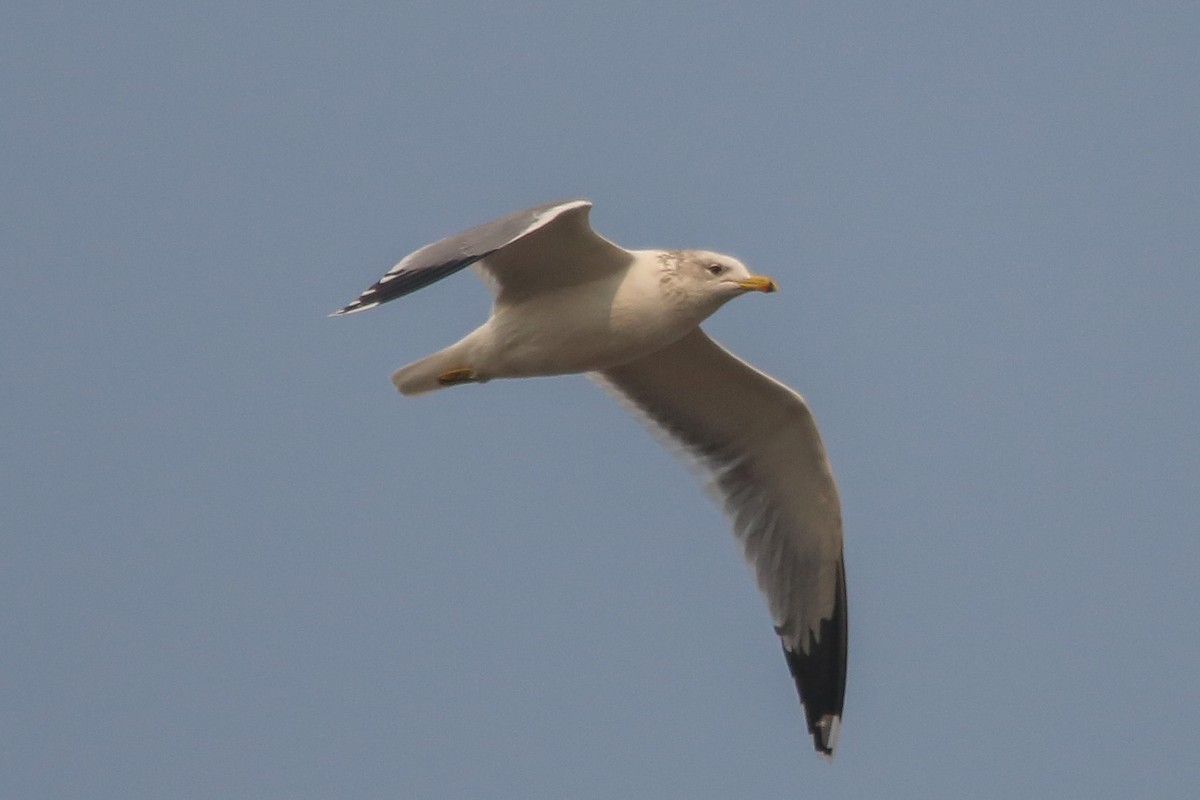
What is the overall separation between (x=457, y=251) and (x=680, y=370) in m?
2.06

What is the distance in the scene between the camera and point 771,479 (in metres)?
9.98

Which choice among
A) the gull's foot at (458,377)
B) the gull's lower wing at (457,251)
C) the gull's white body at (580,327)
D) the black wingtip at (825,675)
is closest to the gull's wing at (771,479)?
the black wingtip at (825,675)

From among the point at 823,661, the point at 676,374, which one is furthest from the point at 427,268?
the point at 823,661

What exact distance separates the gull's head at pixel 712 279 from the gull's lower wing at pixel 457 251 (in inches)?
19.8

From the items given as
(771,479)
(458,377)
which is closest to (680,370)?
(771,479)

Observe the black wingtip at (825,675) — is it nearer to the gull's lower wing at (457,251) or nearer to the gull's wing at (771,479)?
the gull's wing at (771,479)

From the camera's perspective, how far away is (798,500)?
32.6 feet

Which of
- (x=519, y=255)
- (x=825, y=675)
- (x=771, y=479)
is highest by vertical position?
(x=519, y=255)

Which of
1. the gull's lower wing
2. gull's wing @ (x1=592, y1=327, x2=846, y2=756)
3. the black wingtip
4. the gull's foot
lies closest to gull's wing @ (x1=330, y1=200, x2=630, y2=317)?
the gull's lower wing

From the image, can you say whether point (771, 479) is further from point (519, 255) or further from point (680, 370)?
point (519, 255)

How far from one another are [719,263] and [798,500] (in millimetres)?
1814

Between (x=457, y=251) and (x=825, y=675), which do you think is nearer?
(x=457, y=251)

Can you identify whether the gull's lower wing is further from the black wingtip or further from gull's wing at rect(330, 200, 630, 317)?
the black wingtip

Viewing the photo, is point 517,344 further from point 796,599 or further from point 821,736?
Result: point 821,736
